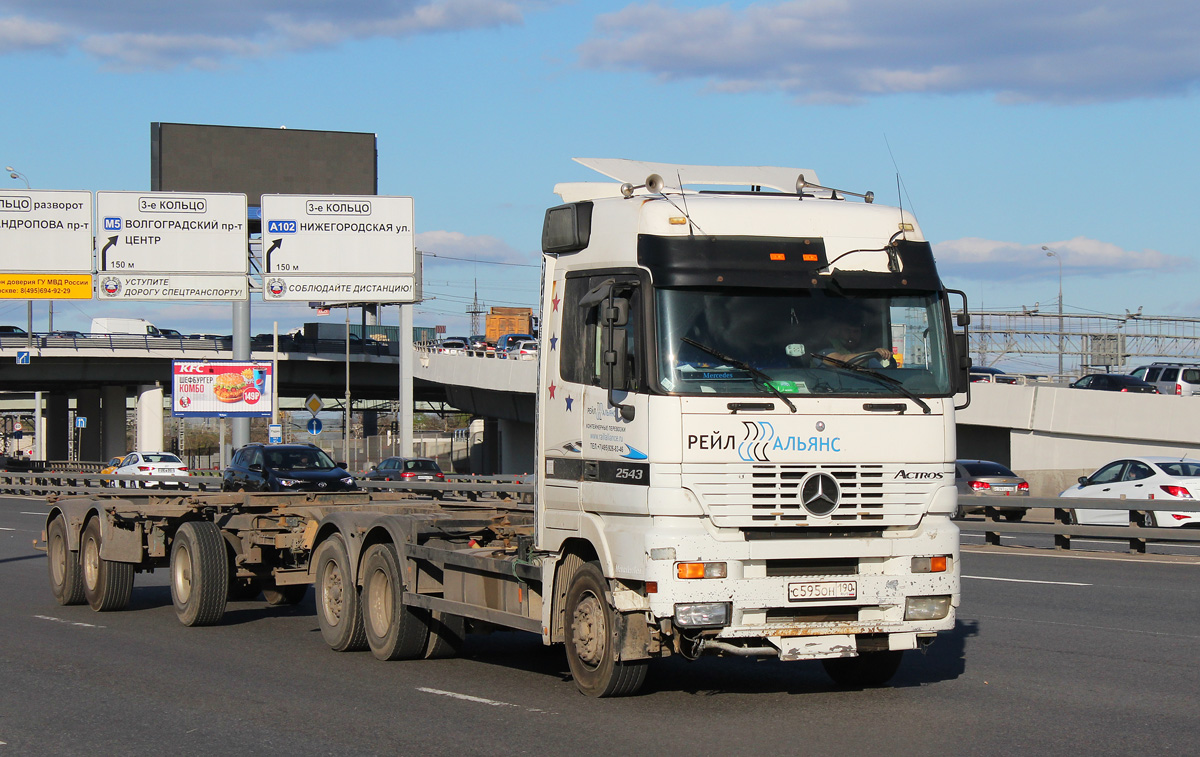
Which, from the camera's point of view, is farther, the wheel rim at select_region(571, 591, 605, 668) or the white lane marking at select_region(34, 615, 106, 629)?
the white lane marking at select_region(34, 615, 106, 629)

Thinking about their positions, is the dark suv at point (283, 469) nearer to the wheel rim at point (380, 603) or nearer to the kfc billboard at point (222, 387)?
the wheel rim at point (380, 603)

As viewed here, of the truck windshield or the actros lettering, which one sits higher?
the truck windshield

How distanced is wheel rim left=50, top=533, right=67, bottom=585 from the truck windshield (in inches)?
394

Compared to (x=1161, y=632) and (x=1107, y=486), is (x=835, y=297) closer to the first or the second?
(x=1161, y=632)

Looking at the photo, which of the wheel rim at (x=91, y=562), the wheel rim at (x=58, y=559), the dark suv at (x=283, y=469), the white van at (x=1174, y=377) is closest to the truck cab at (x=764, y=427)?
the wheel rim at (x=91, y=562)

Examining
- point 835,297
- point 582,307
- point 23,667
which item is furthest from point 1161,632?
point 23,667

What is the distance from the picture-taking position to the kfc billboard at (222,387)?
5288cm

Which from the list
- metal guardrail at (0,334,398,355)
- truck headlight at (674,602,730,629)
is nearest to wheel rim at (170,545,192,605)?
truck headlight at (674,602,730,629)

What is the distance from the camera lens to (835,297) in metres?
8.49

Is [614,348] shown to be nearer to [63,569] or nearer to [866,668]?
[866,668]

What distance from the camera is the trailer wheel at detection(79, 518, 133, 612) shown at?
1458 cm

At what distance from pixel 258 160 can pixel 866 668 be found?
49.0 meters

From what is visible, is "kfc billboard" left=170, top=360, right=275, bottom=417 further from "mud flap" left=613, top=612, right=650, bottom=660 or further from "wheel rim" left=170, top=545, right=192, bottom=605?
"mud flap" left=613, top=612, right=650, bottom=660

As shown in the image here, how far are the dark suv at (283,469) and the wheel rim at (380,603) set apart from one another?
1687cm
